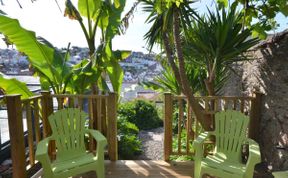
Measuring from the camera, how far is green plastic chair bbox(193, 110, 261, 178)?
101 inches

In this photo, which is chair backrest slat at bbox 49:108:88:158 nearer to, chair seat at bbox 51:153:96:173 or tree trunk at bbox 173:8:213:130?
chair seat at bbox 51:153:96:173

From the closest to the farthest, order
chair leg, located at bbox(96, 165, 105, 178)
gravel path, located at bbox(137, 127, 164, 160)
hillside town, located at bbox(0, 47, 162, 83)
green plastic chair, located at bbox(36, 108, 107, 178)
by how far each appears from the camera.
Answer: green plastic chair, located at bbox(36, 108, 107, 178) → chair leg, located at bbox(96, 165, 105, 178) → gravel path, located at bbox(137, 127, 164, 160) → hillside town, located at bbox(0, 47, 162, 83)

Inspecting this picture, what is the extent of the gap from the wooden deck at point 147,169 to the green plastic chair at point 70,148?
480 millimetres

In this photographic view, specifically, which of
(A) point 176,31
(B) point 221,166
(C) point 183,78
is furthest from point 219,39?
(B) point 221,166

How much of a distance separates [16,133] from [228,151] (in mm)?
2734

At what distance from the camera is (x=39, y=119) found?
11.5 feet

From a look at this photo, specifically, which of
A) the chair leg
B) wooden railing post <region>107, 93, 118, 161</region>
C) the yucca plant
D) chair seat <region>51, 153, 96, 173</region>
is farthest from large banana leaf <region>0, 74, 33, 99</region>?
the yucca plant

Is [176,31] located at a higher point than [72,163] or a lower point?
higher

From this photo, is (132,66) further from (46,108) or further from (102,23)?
(46,108)

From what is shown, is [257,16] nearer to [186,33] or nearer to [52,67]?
[186,33]

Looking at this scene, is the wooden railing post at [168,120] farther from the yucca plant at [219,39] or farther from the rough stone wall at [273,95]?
the rough stone wall at [273,95]

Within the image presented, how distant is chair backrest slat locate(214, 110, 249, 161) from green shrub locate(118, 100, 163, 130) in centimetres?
396

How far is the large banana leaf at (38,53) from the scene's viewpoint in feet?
10.9

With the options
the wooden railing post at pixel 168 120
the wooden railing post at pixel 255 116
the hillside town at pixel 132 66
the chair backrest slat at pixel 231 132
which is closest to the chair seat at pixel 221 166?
the chair backrest slat at pixel 231 132
